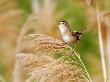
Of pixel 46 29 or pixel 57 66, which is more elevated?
pixel 46 29

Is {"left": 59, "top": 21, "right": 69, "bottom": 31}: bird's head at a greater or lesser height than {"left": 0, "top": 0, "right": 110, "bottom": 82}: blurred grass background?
lesser

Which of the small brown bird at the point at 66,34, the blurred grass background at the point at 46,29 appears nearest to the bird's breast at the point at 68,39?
the small brown bird at the point at 66,34

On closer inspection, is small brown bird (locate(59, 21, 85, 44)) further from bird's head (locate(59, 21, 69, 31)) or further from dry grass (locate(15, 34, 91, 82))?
dry grass (locate(15, 34, 91, 82))

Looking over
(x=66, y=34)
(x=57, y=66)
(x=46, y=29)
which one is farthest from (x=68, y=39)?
(x=46, y=29)

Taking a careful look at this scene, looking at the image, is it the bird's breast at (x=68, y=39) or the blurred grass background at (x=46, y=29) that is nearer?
the bird's breast at (x=68, y=39)

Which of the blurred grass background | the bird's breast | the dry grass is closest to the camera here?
the dry grass

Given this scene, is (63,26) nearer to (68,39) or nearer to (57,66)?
(68,39)

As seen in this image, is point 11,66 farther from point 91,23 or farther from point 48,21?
point 91,23

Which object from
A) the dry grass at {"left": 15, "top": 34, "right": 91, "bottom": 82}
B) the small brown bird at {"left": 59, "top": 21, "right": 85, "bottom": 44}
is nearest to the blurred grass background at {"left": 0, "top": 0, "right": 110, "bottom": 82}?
the small brown bird at {"left": 59, "top": 21, "right": 85, "bottom": 44}

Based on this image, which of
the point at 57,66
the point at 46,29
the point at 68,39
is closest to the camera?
the point at 57,66

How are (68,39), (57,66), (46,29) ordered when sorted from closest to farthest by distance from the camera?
1. (57,66)
2. (68,39)
3. (46,29)

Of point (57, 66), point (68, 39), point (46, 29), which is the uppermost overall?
point (46, 29)

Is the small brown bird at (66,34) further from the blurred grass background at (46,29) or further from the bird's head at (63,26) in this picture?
the blurred grass background at (46,29)

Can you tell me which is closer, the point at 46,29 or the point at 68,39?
the point at 68,39
